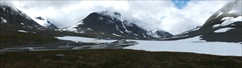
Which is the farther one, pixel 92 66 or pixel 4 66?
pixel 92 66

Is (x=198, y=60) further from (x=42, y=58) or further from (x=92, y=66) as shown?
(x=42, y=58)

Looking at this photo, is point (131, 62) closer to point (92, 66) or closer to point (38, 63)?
point (92, 66)

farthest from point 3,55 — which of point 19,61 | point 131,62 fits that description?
point 131,62

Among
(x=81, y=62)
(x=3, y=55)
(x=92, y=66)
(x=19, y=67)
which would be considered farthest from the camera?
(x=3, y=55)

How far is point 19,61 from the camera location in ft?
188

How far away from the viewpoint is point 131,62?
61.5 metres

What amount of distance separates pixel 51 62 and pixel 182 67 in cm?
2227

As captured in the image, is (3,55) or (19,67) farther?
(3,55)

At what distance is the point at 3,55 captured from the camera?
63.4m

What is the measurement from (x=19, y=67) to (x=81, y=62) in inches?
464

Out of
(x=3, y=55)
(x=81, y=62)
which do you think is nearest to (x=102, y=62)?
(x=81, y=62)

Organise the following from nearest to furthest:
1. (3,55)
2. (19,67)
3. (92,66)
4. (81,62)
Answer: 1. (19,67)
2. (92,66)
3. (81,62)
4. (3,55)

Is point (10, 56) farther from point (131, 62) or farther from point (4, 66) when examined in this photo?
point (131, 62)

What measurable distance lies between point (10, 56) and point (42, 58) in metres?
6.29
